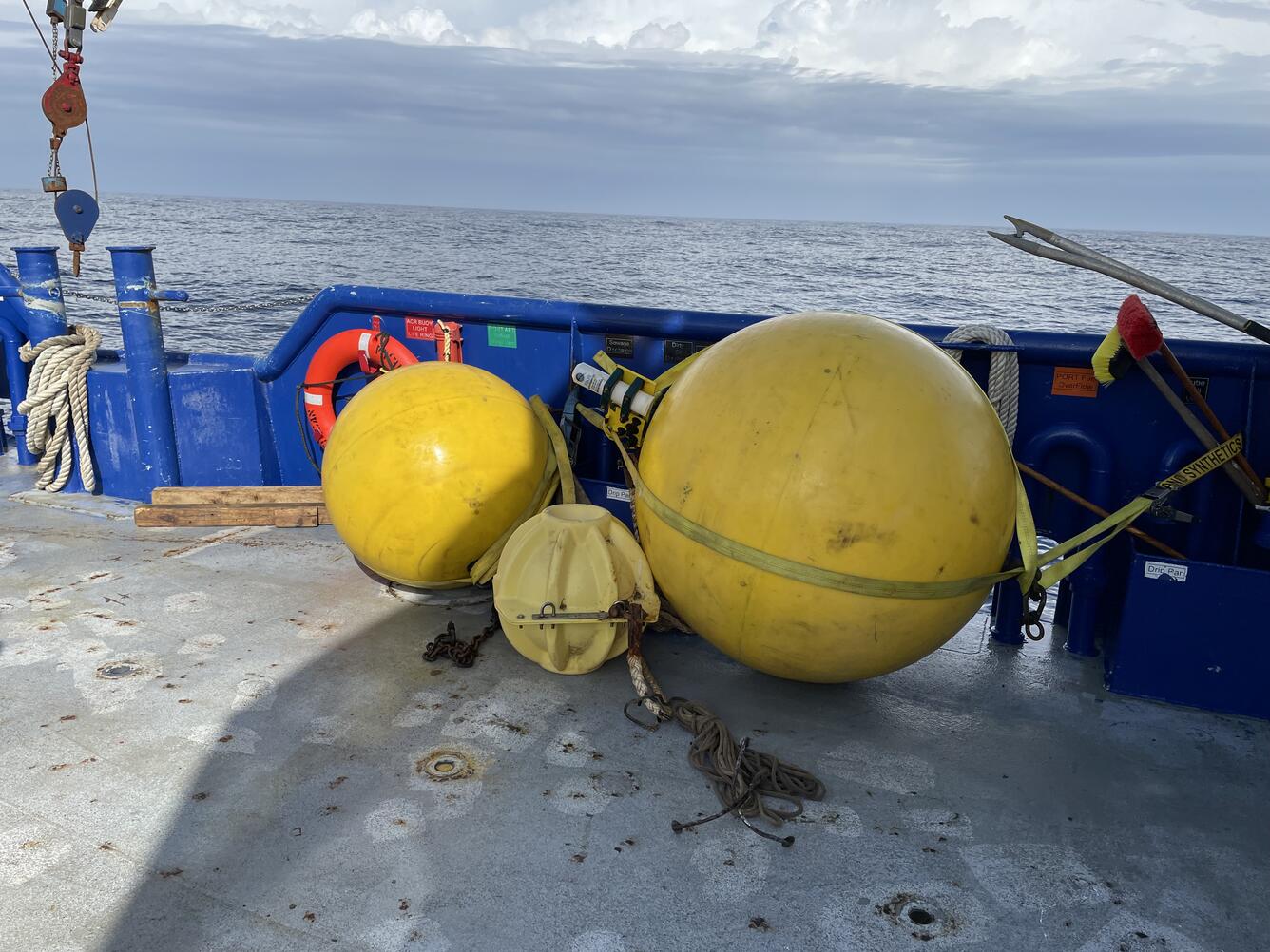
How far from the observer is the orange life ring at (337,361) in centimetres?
477

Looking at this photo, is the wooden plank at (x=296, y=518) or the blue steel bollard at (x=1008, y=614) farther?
the wooden plank at (x=296, y=518)

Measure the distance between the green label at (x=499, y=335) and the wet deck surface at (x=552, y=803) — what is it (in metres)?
1.46

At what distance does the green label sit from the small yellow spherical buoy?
143 centimetres

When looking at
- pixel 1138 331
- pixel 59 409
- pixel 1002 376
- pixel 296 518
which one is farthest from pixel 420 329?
pixel 1138 331

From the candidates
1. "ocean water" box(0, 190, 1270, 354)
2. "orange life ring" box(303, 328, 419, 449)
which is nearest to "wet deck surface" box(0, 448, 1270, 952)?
"orange life ring" box(303, 328, 419, 449)

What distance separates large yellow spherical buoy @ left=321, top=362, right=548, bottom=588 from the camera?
11.9ft

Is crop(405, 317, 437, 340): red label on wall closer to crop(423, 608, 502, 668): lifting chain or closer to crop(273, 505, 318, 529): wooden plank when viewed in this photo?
crop(273, 505, 318, 529): wooden plank

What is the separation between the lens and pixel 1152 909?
7.65ft

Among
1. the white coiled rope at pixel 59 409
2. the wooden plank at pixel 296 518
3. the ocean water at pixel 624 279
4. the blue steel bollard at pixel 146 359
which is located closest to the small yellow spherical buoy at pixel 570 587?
the wooden plank at pixel 296 518

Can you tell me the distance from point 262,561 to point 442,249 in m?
40.5

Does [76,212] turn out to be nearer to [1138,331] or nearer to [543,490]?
[543,490]

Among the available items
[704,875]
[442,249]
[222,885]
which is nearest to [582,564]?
[704,875]

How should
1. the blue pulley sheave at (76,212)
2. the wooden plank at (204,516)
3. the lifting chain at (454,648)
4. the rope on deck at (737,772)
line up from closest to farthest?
the rope on deck at (737,772)
the lifting chain at (454,648)
the wooden plank at (204,516)
the blue pulley sheave at (76,212)

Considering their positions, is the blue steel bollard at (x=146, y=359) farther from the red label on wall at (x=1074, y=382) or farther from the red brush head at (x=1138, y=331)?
the red brush head at (x=1138, y=331)
